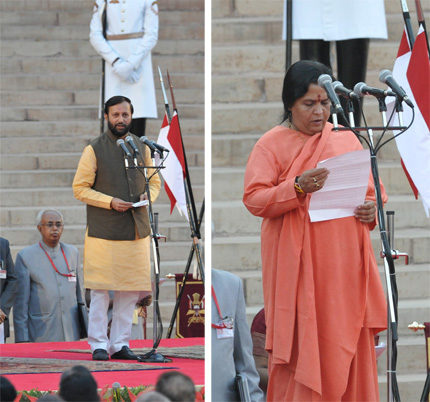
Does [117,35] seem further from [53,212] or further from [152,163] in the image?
[152,163]

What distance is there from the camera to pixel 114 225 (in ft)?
18.9

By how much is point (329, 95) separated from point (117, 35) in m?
3.43

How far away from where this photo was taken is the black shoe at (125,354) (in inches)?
227

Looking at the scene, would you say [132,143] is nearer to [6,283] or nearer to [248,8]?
[6,283]

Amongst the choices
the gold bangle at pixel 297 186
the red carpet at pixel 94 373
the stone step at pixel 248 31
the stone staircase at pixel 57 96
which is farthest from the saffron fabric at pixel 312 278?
the stone staircase at pixel 57 96

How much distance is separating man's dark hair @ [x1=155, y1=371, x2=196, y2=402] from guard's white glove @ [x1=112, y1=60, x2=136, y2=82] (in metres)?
4.06

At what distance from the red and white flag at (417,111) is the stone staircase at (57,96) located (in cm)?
265

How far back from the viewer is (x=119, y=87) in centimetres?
730

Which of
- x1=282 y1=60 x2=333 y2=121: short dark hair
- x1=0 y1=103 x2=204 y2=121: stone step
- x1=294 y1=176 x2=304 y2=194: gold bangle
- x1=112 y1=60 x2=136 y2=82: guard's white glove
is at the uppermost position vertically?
x1=112 y1=60 x2=136 y2=82: guard's white glove

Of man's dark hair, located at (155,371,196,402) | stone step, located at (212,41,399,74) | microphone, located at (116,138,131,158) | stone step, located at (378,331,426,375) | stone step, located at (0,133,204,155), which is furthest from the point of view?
stone step, located at (0,133,204,155)

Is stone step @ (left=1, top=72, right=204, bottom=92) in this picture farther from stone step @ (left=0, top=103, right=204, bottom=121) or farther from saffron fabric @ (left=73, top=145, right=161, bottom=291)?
saffron fabric @ (left=73, top=145, right=161, bottom=291)

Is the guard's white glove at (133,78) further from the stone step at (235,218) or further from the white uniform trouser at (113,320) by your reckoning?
the white uniform trouser at (113,320)

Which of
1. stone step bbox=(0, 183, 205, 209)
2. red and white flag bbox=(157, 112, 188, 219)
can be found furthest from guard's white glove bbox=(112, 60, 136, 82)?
red and white flag bbox=(157, 112, 188, 219)

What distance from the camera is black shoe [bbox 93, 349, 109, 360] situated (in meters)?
5.82
